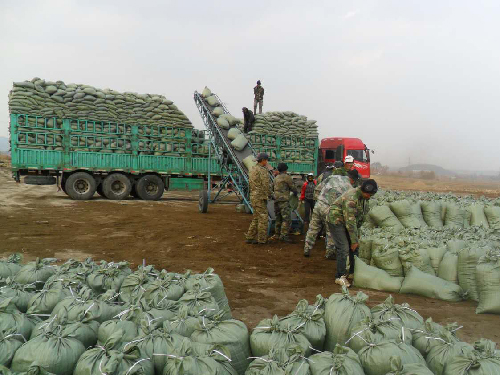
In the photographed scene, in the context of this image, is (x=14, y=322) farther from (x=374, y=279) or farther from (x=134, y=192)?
(x=134, y=192)

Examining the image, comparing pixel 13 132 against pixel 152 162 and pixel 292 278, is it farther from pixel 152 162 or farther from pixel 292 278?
pixel 292 278

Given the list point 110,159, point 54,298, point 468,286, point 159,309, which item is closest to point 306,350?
point 159,309

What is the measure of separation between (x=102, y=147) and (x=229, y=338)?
1122cm

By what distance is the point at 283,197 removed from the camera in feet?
23.2

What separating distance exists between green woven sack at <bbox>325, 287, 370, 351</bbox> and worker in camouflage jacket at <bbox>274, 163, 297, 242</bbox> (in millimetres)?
4515

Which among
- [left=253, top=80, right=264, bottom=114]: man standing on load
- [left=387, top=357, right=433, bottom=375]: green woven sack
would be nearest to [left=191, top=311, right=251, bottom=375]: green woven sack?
[left=387, top=357, right=433, bottom=375]: green woven sack

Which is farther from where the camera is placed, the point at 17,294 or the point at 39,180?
the point at 39,180

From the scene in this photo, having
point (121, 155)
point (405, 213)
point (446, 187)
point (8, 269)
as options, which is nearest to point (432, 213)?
point (405, 213)

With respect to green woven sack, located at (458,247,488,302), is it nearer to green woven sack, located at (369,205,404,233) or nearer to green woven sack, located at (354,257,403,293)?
green woven sack, located at (354,257,403,293)

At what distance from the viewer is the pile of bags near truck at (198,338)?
5.89 feet

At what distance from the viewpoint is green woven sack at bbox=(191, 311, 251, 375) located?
6.93 feet

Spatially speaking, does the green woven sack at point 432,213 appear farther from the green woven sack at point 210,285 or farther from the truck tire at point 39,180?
the truck tire at point 39,180

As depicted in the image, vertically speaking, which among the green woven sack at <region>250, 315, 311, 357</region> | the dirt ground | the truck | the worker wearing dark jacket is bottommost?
the dirt ground

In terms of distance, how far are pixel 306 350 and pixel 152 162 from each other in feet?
37.2
